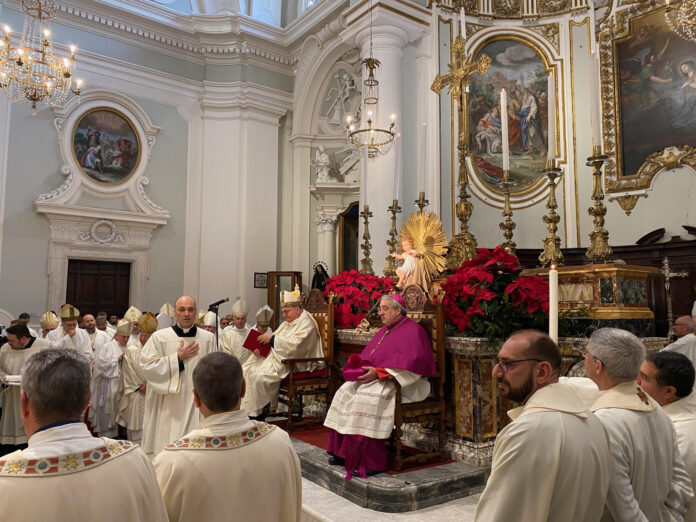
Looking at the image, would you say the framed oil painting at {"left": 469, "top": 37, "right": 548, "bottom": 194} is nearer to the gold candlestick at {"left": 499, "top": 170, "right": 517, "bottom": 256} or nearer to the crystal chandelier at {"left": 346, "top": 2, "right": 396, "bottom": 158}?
the crystal chandelier at {"left": 346, "top": 2, "right": 396, "bottom": 158}

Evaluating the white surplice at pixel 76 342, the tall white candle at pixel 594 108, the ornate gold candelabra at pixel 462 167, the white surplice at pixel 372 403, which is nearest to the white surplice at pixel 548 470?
the white surplice at pixel 372 403

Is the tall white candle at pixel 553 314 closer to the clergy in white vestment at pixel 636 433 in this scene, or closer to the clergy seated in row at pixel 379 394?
the clergy in white vestment at pixel 636 433

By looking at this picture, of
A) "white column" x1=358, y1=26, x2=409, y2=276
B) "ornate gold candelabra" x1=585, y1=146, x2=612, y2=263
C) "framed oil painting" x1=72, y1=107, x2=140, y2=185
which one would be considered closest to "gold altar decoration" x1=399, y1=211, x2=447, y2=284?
"ornate gold candelabra" x1=585, y1=146, x2=612, y2=263

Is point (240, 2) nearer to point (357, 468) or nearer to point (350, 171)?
point (350, 171)

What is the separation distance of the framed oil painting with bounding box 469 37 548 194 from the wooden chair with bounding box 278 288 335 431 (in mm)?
5308

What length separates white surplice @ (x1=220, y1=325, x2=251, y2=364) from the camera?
23.3 ft

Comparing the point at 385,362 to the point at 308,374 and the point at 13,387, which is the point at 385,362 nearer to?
the point at 308,374

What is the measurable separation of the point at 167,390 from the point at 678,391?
11.7 feet

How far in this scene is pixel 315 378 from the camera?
251 inches

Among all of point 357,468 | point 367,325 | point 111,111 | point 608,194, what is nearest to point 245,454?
point 357,468

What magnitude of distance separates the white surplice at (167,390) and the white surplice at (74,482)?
284cm

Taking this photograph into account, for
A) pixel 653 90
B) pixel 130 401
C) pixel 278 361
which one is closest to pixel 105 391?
pixel 130 401

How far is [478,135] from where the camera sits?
10.7 meters

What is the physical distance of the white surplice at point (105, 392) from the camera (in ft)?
22.6
